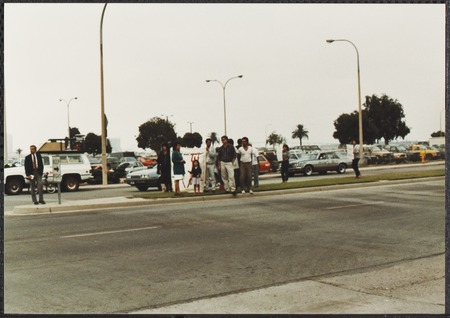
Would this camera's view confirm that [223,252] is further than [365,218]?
No

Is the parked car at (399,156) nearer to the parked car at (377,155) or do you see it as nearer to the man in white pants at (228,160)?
the parked car at (377,155)

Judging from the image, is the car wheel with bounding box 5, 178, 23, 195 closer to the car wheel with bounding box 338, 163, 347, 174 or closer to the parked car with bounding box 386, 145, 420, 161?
the car wheel with bounding box 338, 163, 347, 174

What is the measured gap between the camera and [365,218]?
Result: 37.3 ft

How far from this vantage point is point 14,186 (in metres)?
22.5

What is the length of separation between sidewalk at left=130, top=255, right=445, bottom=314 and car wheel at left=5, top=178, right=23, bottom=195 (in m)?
18.3

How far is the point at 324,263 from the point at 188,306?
248 cm

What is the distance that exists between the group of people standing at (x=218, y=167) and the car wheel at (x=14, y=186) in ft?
22.3


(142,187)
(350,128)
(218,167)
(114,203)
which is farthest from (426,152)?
(114,203)

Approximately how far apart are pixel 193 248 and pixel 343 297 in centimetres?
322

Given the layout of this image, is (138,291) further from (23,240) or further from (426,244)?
(426,244)

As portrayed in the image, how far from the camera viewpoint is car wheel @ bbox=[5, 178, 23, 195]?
877 inches

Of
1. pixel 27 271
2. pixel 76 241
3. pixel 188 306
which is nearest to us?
pixel 188 306

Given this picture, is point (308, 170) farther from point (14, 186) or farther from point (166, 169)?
point (14, 186)

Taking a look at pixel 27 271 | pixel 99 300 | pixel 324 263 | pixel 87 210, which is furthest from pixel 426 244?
pixel 87 210
